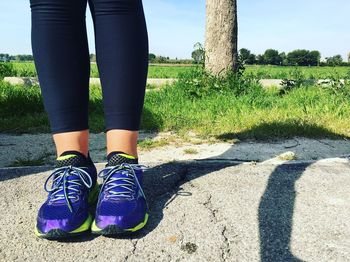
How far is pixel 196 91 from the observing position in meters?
5.20

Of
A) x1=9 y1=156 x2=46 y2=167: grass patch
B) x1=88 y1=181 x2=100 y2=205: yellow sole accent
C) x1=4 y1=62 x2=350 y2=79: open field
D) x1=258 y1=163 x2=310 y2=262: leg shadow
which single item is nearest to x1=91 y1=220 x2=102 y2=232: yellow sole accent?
x1=88 y1=181 x2=100 y2=205: yellow sole accent

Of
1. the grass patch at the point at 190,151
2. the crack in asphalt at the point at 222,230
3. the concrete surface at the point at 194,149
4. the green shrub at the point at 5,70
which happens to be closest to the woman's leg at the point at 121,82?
the crack in asphalt at the point at 222,230

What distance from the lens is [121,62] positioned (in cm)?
145

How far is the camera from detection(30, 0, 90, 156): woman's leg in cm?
144

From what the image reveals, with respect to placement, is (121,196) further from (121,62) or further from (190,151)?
(190,151)

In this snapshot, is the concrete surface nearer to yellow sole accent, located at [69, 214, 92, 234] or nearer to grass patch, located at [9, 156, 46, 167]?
grass patch, located at [9, 156, 46, 167]

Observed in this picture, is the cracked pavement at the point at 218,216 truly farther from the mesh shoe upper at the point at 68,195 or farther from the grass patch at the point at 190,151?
the grass patch at the point at 190,151

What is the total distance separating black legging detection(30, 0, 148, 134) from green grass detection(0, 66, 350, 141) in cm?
136

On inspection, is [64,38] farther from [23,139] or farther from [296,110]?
[296,110]

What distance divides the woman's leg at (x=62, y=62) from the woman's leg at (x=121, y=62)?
3.0 inches

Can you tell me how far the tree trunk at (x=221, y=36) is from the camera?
5.52 metres

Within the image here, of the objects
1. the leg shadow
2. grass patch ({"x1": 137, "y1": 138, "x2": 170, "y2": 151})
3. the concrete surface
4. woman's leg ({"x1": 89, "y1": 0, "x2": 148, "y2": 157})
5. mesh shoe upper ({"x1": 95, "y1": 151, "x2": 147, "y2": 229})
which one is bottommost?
the concrete surface

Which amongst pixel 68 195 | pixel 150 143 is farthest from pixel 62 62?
pixel 150 143

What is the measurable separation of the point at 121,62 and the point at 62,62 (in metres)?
0.21
